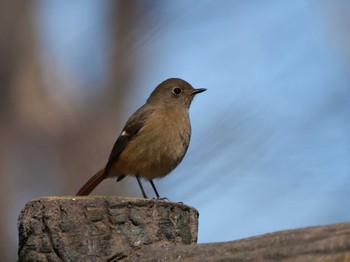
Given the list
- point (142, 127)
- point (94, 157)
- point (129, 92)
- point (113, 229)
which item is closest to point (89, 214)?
point (113, 229)

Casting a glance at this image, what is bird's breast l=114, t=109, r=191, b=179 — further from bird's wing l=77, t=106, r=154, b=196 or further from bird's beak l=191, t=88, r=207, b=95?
bird's beak l=191, t=88, r=207, b=95

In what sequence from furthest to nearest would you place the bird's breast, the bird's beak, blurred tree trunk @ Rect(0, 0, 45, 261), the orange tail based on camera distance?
blurred tree trunk @ Rect(0, 0, 45, 261) → the bird's beak → the orange tail → the bird's breast

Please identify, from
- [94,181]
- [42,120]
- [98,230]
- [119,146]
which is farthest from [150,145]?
[98,230]

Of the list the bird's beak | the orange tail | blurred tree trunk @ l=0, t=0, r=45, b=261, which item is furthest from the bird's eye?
blurred tree trunk @ l=0, t=0, r=45, b=261

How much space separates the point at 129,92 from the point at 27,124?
97 centimetres

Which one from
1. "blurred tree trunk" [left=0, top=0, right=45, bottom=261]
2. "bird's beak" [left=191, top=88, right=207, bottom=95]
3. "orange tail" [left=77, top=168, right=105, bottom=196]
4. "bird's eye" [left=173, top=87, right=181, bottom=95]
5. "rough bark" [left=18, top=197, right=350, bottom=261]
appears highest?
"blurred tree trunk" [left=0, top=0, right=45, bottom=261]

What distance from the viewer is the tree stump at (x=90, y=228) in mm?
2705

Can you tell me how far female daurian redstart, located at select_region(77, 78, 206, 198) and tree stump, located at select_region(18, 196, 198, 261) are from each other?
2.97 metres

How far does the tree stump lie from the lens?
2.71 metres

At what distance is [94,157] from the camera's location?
718 cm

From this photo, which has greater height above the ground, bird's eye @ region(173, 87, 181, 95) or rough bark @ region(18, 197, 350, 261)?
bird's eye @ region(173, 87, 181, 95)

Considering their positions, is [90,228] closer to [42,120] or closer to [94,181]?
[94,181]

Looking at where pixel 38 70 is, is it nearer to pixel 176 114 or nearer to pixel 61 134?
pixel 61 134

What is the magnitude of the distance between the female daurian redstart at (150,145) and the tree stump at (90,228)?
9.74ft
